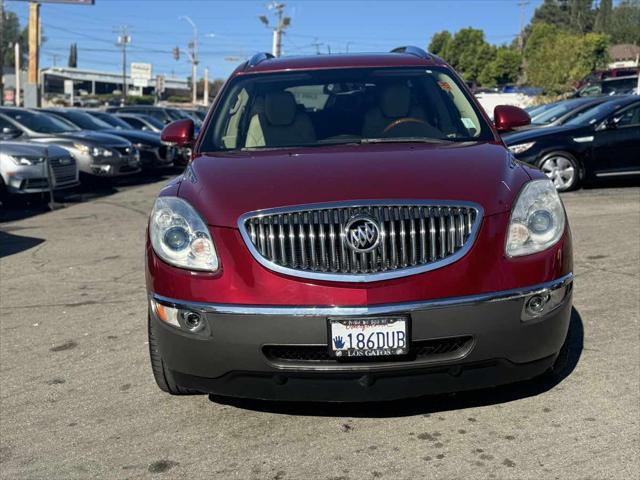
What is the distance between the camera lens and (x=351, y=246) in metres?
3.20

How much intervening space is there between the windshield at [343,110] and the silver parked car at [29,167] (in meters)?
8.07

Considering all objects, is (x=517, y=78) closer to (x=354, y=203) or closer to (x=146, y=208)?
(x=146, y=208)

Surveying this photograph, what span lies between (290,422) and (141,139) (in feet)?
47.8

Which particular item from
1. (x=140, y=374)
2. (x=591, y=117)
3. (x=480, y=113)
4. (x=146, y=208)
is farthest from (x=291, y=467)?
(x=591, y=117)

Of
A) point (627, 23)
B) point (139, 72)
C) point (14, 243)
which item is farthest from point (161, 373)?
point (627, 23)

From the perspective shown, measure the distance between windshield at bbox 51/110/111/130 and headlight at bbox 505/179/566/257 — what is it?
49.7 ft

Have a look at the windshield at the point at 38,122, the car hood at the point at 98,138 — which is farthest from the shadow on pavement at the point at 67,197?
the windshield at the point at 38,122

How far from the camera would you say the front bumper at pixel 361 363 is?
3131mm

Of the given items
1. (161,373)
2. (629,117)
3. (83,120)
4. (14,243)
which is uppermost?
(629,117)

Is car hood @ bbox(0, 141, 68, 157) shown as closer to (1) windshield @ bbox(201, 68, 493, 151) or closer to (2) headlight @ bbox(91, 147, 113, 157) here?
(2) headlight @ bbox(91, 147, 113, 157)

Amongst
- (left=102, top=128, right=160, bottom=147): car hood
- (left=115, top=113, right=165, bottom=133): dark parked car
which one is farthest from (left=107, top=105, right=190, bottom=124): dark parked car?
(left=102, top=128, right=160, bottom=147): car hood

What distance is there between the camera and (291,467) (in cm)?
324

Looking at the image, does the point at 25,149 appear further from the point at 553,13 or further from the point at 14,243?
the point at 553,13

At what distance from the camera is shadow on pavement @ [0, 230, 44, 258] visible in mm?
8469
